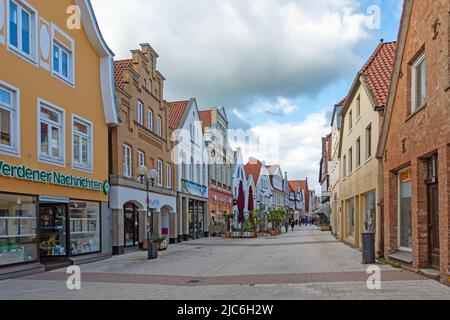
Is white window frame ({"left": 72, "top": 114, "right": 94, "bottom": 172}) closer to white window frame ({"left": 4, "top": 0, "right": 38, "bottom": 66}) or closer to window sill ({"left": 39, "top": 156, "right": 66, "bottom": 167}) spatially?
window sill ({"left": 39, "top": 156, "right": 66, "bottom": 167})

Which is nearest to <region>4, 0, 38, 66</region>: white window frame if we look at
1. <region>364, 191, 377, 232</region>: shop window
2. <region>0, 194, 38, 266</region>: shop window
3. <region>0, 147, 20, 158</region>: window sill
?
<region>0, 147, 20, 158</region>: window sill

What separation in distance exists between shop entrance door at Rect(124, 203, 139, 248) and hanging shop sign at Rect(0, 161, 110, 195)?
312cm

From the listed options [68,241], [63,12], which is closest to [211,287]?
[68,241]

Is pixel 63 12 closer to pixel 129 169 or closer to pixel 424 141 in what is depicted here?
pixel 129 169

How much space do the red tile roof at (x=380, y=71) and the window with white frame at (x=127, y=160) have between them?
10802mm

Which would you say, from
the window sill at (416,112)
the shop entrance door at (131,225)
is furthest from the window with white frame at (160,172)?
the window sill at (416,112)

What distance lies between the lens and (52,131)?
1617 cm

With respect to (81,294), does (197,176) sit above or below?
above

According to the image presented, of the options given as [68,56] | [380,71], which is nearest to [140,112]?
[68,56]

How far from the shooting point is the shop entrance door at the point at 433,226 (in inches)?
460

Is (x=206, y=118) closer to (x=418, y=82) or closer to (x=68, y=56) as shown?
(x=68, y=56)

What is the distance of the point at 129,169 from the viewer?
76.2ft

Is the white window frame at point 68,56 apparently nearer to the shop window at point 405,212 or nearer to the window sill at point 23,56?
the window sill at point 23,56

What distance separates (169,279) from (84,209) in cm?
683
